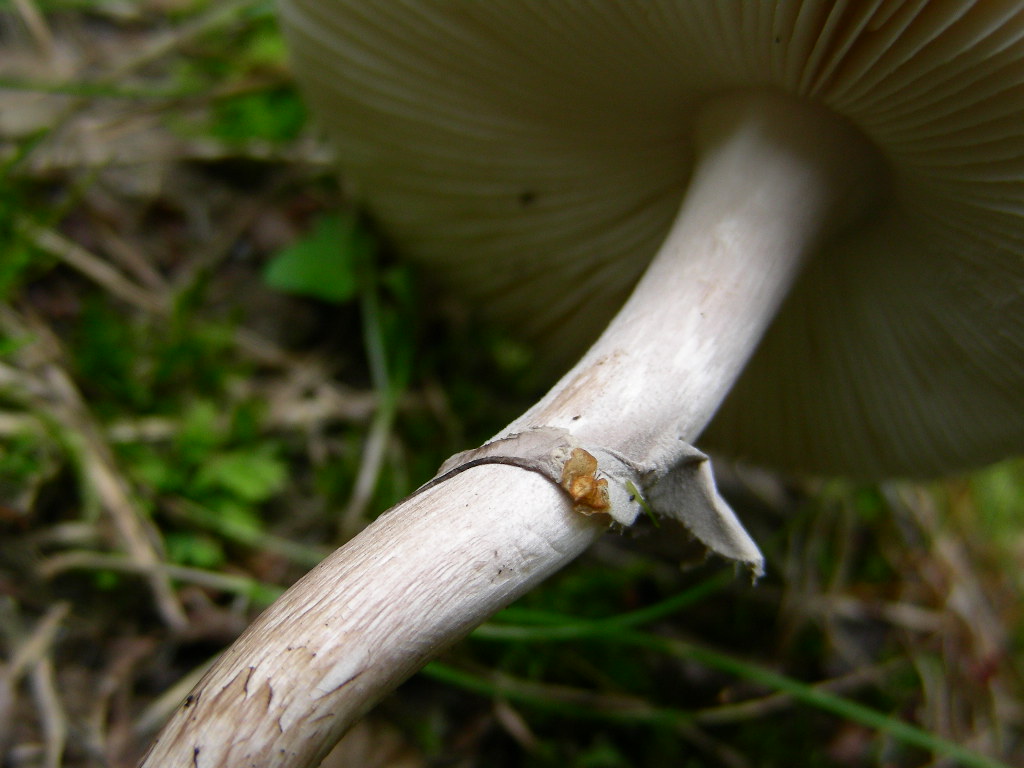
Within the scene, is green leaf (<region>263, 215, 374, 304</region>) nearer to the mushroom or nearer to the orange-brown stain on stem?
the mushroom

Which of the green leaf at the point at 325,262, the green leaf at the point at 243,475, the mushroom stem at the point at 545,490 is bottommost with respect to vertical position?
the green leaf at the point at 243,475

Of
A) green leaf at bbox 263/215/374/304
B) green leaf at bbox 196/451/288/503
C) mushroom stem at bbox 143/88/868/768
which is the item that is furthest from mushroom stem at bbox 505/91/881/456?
green leaf at bbox 263/215/374/304

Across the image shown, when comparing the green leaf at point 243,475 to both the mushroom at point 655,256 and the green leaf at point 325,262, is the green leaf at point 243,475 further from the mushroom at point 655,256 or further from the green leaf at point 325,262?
the mushroom at point 655,256

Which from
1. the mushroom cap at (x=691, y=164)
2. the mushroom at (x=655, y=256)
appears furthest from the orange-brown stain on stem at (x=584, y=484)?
the mushroom cap at (x=691, y=164)

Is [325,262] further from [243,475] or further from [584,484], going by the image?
[584,484]

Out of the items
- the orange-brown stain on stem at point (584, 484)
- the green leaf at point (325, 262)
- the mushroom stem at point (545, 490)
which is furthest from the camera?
the green leaf at point (325, 262)

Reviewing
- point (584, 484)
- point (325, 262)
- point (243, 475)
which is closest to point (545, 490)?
point (584, 484)

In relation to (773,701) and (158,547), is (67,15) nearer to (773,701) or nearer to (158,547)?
(158,547)

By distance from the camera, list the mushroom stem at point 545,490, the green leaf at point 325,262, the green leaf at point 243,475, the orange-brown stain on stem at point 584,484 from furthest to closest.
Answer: the green leaf at point 325,262, the green leaf at point 243,475, the orange-brown stain on stem at point 584,484, the mushroom stem at point 545,490
